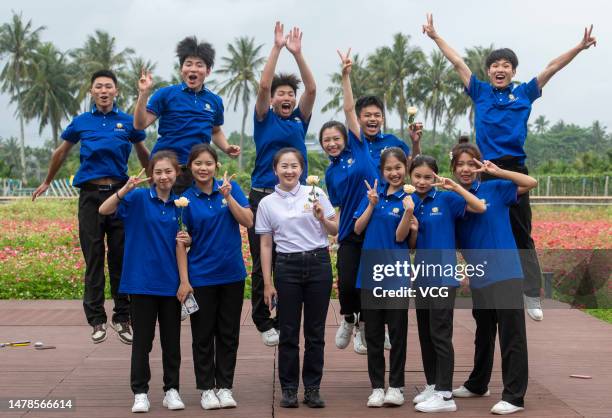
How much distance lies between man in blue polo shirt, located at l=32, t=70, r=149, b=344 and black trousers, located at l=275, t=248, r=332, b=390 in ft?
5.43

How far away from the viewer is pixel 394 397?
5.08 m

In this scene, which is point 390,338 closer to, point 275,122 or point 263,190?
point 263,190

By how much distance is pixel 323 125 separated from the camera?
19.1 ft

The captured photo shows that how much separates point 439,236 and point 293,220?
0.92 m

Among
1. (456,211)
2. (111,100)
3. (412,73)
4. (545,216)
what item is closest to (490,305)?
(456,211)

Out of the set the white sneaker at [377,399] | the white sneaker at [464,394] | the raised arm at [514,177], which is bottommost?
the white sneaker at [464,394]

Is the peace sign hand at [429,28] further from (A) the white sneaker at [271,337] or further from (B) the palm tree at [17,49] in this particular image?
(B) the palm tree at [17,49]

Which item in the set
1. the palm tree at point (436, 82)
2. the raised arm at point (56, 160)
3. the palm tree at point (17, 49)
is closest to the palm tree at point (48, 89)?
the palm tree at point (17, 49)

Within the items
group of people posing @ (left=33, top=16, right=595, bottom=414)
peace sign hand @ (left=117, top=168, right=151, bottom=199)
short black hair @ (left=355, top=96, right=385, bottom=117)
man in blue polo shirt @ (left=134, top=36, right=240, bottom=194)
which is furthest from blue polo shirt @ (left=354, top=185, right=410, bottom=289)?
peace sign hand @ (left=117, top=168, right=151, bottom=199)

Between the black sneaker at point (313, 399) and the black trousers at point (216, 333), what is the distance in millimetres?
499

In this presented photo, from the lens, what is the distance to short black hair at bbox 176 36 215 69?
19.9 ft

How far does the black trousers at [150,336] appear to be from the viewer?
202 inches

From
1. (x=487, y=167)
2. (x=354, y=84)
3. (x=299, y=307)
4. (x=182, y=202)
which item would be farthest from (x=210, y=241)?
(x=354, y=84)

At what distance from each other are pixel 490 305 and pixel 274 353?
2.31m
